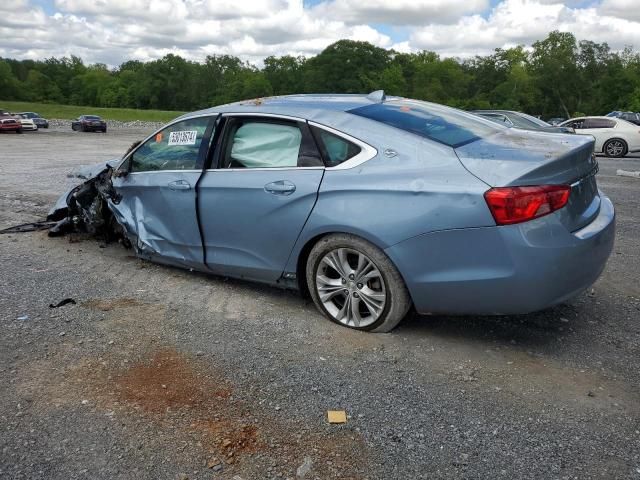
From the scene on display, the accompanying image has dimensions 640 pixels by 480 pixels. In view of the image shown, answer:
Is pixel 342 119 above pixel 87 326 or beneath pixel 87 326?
above

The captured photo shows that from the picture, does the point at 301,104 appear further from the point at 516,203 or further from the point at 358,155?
the point at 516,203

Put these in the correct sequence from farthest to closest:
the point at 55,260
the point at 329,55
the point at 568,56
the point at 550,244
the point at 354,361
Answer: the point at 329,55 < the point at 568,56 < the point at 55,260 < the point at 354,361 < the point at 550,244

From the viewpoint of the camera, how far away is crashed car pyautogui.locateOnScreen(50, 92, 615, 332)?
329 cm

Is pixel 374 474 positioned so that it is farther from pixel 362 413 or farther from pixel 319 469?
pixel 362 413

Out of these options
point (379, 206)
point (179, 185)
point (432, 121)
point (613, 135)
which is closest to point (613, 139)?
point (613, 135)

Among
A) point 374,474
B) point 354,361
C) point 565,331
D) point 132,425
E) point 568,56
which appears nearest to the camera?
point 374,474

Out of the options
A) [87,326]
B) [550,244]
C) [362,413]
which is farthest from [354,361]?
[87,326]

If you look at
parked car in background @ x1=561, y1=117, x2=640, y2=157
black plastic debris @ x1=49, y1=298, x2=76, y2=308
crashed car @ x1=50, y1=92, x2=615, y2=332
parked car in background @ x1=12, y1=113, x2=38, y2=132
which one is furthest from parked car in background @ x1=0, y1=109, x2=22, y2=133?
black plastic debris @ x1=49, y1=298, x2=76, y2=308

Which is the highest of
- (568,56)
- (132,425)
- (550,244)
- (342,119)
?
(568,56)

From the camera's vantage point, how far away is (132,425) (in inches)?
115

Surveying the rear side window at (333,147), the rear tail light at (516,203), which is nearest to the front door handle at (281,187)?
the rear side window at (333,147)

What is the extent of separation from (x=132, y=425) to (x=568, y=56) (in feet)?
279

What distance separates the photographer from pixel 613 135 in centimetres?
1848

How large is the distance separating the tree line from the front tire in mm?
65701
